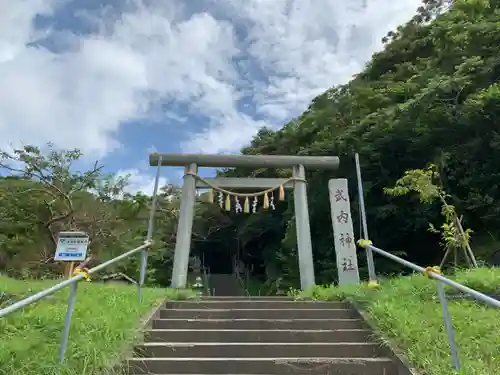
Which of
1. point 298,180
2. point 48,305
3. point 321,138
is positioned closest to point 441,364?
point 48,305

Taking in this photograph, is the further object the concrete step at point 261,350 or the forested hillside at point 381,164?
the forested hillside at point 381,164

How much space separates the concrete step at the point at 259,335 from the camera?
4590 mm

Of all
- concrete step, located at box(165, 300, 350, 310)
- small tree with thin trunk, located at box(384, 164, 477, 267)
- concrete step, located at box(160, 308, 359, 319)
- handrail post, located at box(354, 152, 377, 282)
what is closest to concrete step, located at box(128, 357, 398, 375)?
concrete step, located at box(160, 308, 359, 319)

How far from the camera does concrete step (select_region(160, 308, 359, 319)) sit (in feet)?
17.8

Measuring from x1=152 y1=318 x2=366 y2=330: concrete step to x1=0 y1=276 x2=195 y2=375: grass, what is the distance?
32 cm

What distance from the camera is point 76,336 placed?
3.73m

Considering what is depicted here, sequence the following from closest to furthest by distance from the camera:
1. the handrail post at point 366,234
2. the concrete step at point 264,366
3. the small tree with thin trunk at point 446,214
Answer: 1. the concrete step at point 264,366
2. the handrail post at point 366,234
3. the small tree with thin trunk at point 446,214

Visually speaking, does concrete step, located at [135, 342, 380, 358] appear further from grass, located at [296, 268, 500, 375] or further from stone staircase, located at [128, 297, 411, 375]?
grass, located at [296, 268, 500, 375]

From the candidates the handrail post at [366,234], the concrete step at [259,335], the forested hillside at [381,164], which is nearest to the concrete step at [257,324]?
the concrete step at [259,335]

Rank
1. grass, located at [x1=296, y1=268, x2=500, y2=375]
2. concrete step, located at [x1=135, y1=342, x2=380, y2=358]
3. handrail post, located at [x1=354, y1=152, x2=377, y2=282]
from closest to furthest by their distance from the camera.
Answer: grass, located at [x1=296, y1=268, x2=500, y2=375], concrete step, located at [x1=135, y1=342, x2=380, y2=358], handrail post, located at [x1=354, y1=152, x2=377, y2=282]

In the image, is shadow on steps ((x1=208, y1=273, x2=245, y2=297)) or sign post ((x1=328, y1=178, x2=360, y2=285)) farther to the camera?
shadow on steps ((x1=208, y1=273, x2=245, y2=297))

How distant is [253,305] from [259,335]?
50.2 inches

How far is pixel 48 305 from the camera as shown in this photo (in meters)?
5.39

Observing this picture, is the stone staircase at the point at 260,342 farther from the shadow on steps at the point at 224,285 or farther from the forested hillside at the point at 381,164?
the shadow on steps at the point at 224,285
